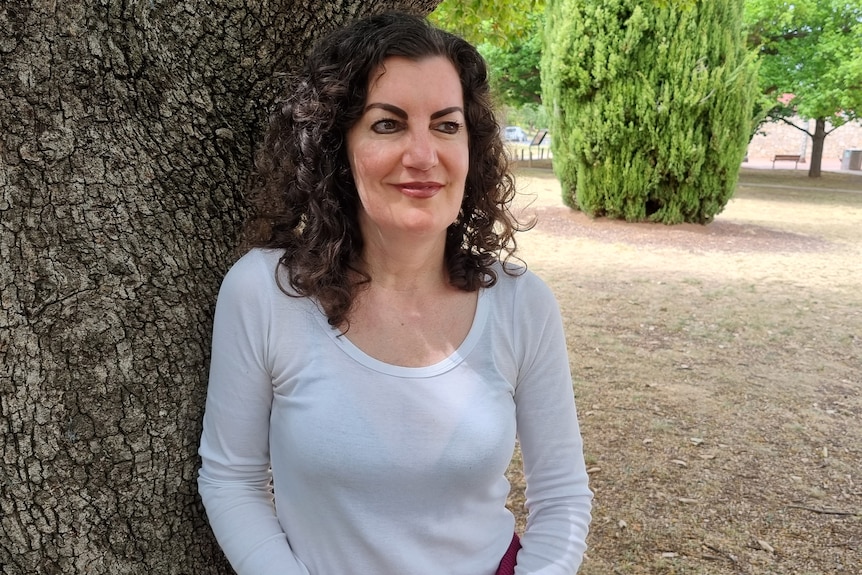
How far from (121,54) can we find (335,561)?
1.12 metres

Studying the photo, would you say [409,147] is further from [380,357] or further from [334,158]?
[380,357]

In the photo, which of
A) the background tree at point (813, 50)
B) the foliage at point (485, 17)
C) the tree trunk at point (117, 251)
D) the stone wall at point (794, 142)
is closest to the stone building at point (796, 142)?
the stone wall at point (794, 142)

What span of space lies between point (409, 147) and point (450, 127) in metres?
0.13

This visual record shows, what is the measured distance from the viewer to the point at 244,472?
1474 mm

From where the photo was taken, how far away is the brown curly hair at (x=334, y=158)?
1.48 m

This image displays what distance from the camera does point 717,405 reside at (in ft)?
15.2

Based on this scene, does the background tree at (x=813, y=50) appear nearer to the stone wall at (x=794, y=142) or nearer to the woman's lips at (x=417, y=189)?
the stone wall at (x=794, y=142)

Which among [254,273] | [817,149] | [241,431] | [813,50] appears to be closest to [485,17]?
[254,273]

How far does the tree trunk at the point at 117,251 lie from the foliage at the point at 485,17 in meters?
3.67

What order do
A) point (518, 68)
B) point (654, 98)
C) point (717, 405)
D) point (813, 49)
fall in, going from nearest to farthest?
point (717, 405) < point (654, 98) < point (813, 49) < point (518, 68)

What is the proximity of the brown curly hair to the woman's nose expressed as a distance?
0.14 m

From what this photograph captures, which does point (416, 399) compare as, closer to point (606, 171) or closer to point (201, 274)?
point (201, 274)

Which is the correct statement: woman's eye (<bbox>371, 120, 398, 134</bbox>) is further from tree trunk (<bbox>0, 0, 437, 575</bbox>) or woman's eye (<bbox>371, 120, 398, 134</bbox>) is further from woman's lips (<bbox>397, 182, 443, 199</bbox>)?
tree trunk (<bbox>0, 0, 437, 575</bbox>)

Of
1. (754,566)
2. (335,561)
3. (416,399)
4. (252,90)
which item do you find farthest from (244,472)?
(754,566)
